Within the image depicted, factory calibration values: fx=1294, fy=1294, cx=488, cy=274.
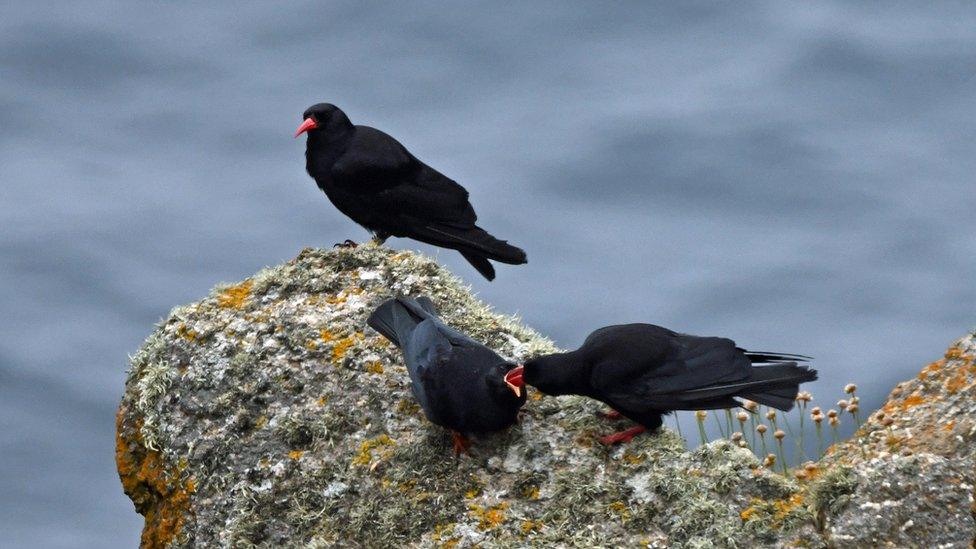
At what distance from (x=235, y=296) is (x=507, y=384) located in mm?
2435

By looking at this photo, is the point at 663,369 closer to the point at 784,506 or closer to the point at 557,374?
the point at 557,374

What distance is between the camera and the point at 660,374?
7.64 meters

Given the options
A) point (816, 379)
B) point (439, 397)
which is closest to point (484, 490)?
point (439, 397)

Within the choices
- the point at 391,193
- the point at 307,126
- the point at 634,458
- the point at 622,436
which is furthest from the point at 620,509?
the point at 307,126

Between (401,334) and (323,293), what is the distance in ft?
3.43

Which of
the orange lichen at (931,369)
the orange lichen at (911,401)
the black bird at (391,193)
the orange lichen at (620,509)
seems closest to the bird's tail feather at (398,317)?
the orange lichen at (620,509)

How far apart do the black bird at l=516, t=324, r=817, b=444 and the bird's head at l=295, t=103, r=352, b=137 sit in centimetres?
424

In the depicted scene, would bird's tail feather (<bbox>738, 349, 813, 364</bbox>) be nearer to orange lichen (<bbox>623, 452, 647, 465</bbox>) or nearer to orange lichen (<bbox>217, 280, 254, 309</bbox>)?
orange lichen (<bbox>623, 452, 647, 465</bbox>)

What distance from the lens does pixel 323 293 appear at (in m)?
8.86

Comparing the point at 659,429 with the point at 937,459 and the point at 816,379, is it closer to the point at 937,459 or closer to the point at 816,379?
the point at 816,379

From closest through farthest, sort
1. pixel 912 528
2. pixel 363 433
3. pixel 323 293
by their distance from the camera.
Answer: pixel 912 528 < pixel 363 433 < pixel 323 293

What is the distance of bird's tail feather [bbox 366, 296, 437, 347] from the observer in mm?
8062

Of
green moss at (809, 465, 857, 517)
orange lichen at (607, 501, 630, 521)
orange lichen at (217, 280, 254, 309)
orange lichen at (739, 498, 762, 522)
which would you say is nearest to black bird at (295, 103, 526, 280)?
orange lichen at (217, 280, 254, 309)

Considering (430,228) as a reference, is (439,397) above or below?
below
